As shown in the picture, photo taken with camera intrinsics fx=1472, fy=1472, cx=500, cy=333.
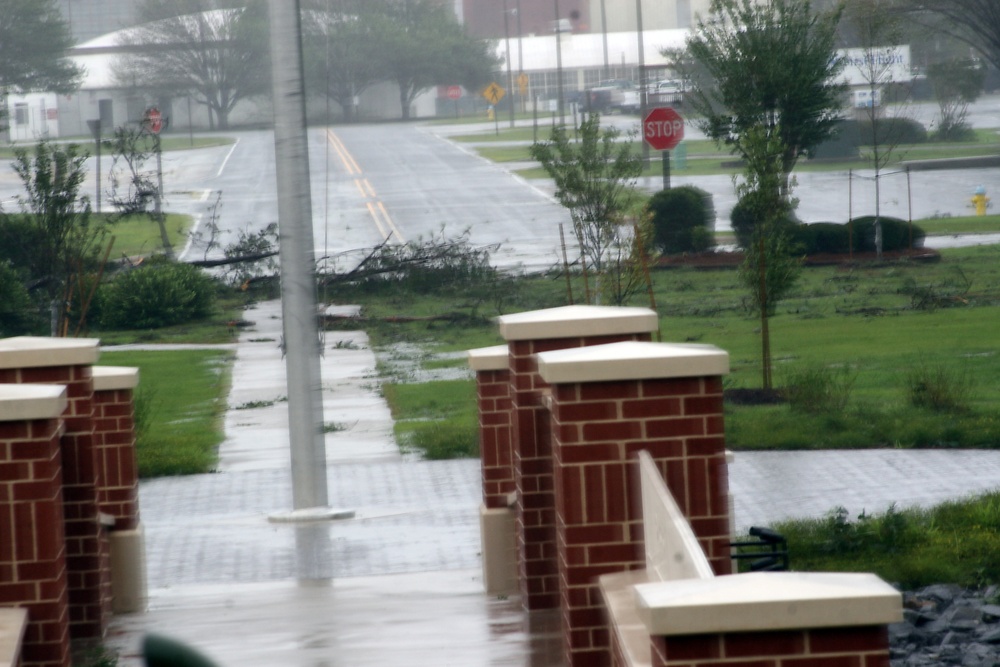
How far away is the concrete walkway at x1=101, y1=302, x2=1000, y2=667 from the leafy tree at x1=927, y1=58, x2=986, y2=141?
134 ft

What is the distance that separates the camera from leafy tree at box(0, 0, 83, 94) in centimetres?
3375

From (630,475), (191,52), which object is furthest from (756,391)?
(191,52)

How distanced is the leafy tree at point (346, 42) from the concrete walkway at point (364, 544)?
1558 centimetres

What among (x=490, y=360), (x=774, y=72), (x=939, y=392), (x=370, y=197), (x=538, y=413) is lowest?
(x=939, y=392)

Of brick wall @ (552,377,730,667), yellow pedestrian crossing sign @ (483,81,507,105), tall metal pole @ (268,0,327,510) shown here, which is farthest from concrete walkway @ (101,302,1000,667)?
yellow pedestrian crossing sign @ (483,81,507,105)

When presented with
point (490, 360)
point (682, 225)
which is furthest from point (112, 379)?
point (682, 225)

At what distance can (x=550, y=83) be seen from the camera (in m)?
51.7

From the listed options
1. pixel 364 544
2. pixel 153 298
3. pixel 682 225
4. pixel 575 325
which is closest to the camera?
pixel 575 325

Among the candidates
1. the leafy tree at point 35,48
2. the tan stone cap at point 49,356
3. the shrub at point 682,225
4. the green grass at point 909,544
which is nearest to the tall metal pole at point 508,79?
the leafy tree at point 35,48

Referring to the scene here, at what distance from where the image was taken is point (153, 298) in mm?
26625

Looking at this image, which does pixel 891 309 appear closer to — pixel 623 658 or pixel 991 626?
pixel 991 626

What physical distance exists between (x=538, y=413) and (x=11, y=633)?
245 cm

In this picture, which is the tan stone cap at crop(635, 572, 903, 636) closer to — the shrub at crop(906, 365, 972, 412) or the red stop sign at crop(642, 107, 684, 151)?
the shrub at crop(906, 365, 972, 412)

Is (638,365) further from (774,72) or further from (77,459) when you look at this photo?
(774,72)
